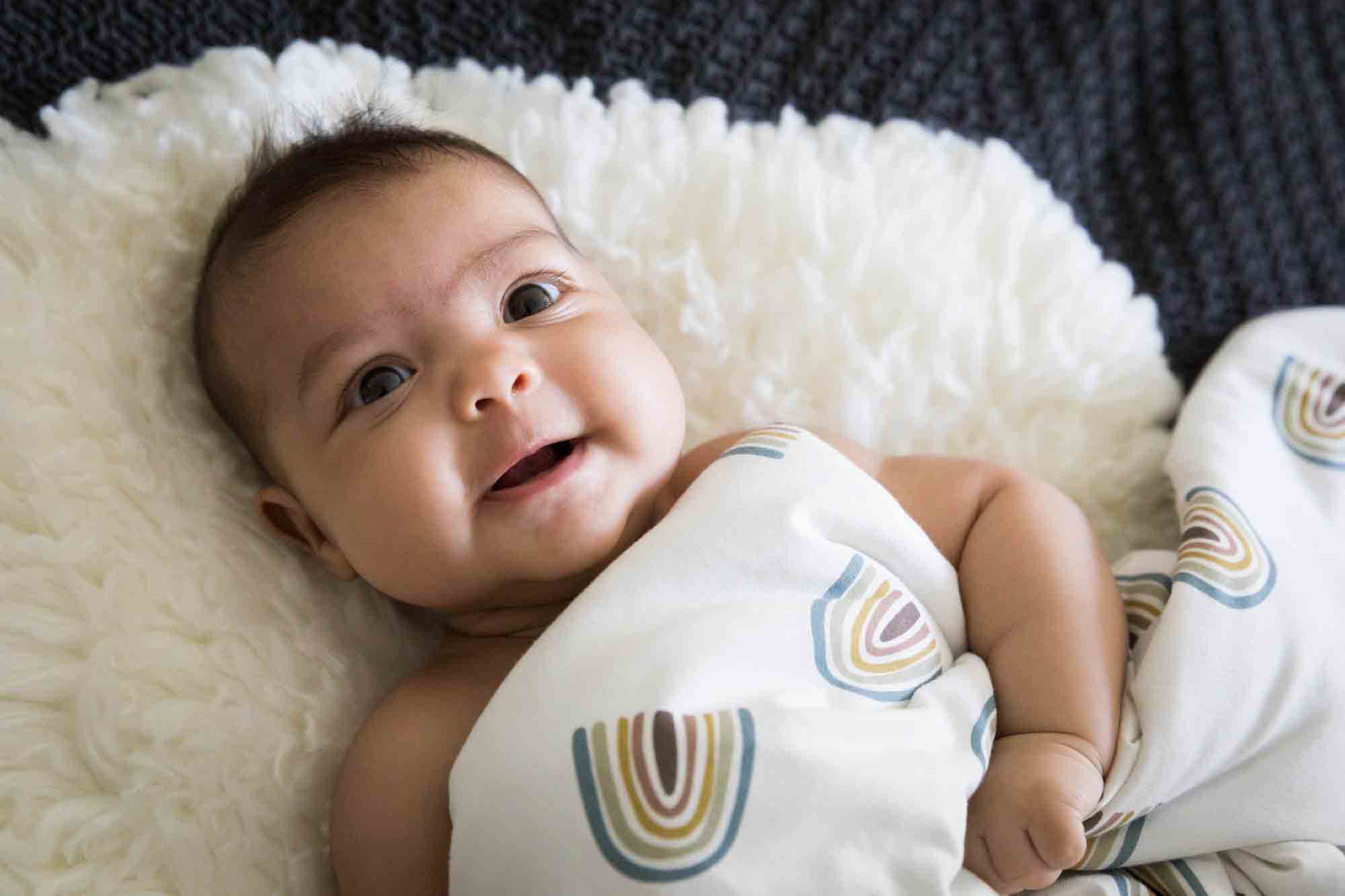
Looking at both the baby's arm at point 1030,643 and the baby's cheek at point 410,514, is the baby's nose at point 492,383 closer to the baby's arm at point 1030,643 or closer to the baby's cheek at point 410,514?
the baby's cheek at point 410,514

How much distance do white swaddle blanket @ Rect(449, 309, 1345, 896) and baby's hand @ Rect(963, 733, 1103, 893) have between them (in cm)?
3

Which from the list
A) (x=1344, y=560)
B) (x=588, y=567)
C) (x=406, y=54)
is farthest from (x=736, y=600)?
(x=406, y=54)

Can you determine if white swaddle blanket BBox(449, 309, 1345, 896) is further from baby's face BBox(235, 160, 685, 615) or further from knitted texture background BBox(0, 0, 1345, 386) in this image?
knitted texture background BBox(0, 0, 1345, 386)

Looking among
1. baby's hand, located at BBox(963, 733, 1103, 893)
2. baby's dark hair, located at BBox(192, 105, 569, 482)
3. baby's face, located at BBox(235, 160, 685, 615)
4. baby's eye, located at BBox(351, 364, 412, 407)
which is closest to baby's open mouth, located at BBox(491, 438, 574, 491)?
baby's face, located at BBox(235, 160, 685, 615)

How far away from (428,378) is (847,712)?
1.28ft

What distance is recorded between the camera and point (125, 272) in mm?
1041

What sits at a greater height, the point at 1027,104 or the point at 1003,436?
the point at 1027,104

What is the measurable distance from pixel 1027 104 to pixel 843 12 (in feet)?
0.71

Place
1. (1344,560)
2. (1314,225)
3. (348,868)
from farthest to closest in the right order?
(1314,225)
(1344,560)
(348,868)

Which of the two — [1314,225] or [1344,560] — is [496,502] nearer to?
[1344,560]

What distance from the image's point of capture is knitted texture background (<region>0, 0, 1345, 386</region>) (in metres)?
1.25

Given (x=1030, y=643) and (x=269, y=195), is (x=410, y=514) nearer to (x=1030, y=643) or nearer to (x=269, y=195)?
(x=269, y=195)

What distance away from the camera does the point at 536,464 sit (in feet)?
3.12

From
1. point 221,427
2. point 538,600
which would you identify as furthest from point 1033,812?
point 221,427
